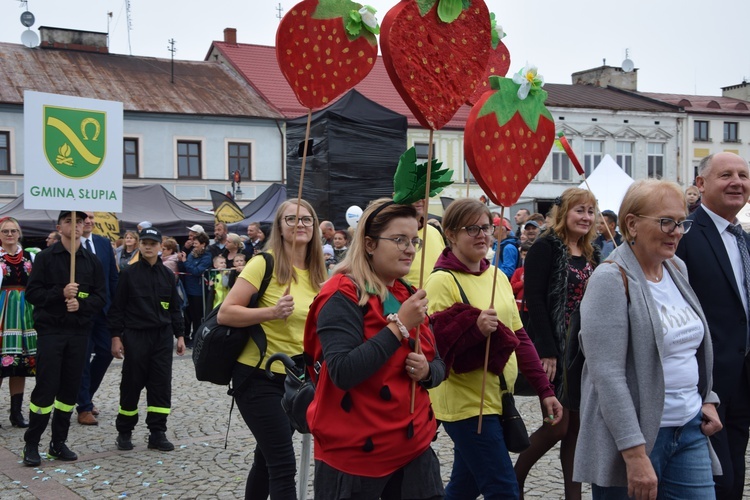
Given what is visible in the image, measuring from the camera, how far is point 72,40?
115 feet

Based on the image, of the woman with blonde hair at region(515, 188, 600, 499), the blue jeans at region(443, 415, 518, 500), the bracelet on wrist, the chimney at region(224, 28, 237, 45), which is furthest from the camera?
the chimney at region(224, 28, 237, 45)

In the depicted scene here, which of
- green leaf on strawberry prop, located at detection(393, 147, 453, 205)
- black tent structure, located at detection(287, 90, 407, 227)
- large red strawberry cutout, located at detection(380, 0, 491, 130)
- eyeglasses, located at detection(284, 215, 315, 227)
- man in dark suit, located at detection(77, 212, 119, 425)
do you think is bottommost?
man in dark suit, located at detection(77, 212, 119, 425)

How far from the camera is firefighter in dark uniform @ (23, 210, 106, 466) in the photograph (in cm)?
671

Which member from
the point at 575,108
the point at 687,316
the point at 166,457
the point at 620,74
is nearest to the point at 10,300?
the point at 166,457

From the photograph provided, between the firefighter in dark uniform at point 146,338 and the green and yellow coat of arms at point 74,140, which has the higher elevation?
the green and yellow coat of arms at point 74,140

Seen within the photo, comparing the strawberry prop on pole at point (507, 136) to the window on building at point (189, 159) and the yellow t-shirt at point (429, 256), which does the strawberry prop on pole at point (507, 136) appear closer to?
the yellow t-shirt at point (429, 256)

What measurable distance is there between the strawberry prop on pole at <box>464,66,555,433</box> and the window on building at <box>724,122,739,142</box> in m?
43.9

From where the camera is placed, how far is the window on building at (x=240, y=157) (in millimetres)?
34125

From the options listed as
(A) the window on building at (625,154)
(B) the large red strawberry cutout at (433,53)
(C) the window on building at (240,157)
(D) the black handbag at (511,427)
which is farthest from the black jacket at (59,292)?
(A) the window on building at (625,154)

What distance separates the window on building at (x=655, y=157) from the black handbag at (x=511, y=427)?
40965mm

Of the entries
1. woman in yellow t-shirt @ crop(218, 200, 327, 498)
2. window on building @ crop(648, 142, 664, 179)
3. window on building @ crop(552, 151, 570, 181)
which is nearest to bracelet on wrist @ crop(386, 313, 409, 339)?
woman in yellow t-shirt @ crop(218, 200, 327, 498)

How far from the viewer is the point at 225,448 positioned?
6828 mm

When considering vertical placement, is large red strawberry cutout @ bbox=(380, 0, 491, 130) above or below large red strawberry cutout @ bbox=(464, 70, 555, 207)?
above

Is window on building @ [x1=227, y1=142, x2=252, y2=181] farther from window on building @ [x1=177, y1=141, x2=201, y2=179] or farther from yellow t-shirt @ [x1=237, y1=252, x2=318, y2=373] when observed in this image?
yellow t-shirt @ [x1=237, y1=252, x2=318, y2=373]
